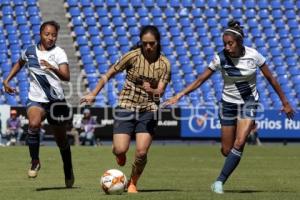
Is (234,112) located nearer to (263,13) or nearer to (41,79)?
(41,79)

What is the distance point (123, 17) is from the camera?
3612 cm

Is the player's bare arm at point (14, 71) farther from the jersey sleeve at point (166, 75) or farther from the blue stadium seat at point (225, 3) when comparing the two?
the blue stadium seat at point (225, 3)

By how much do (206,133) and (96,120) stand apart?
14.7ft

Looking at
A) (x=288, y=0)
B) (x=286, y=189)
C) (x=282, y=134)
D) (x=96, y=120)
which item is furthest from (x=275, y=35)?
(x=286, y=189)

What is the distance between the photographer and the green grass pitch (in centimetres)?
1049

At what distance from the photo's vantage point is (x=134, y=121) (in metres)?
10.9

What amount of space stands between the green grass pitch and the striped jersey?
3.89 ft

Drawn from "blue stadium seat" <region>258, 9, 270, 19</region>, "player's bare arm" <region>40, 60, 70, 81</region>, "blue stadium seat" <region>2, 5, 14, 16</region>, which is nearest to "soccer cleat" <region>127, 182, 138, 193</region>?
"player's bare arm" <region>40, 60, 70, 81</region>

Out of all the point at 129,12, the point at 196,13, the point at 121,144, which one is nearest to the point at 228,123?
the point at 121,144

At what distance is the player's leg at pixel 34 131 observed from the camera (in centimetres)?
1103

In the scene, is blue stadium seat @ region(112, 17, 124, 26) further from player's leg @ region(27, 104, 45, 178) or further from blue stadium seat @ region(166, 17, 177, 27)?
player's leg @ region(27, 104, 45, 178)

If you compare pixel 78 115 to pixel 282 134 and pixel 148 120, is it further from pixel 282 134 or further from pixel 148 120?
pixel 148 120

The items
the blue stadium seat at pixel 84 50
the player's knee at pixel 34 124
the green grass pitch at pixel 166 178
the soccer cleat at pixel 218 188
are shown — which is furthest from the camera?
the blue stadium seat at pixel 84 50

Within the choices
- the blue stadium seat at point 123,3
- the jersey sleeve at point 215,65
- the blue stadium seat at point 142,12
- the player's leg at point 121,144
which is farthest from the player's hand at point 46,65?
the blue stadium seat at point 123,3
